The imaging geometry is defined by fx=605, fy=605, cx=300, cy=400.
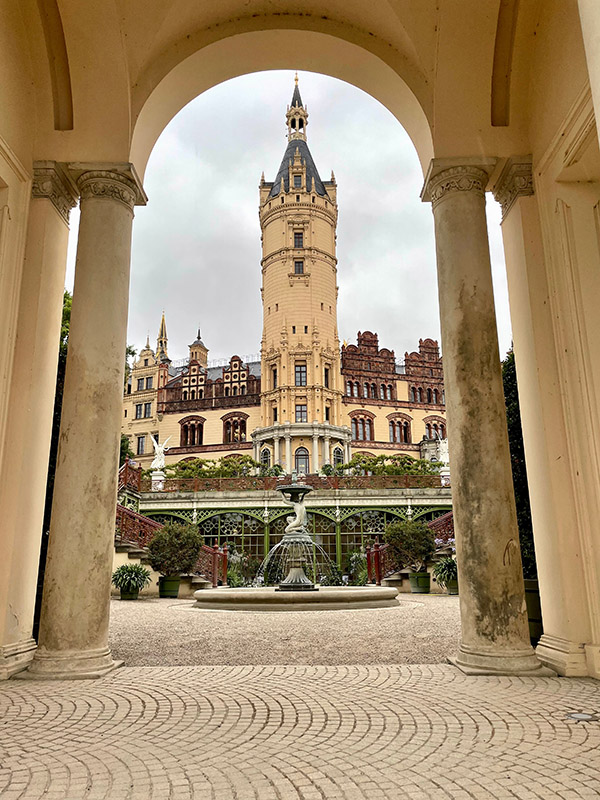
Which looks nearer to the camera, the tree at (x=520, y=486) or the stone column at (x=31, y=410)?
the stone column at (x=31, y=410)

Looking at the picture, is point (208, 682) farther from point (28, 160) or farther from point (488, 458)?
point (28, 160)

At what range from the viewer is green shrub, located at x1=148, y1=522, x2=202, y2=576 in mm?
14164

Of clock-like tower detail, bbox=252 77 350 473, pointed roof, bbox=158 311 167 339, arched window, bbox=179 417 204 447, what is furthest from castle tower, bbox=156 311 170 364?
clock-like tower detail, bbox=252 77 350 473

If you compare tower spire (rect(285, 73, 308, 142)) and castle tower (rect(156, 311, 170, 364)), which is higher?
tower spire (rect(285, 73, 308, 142))

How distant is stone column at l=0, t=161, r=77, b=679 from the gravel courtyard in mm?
1062

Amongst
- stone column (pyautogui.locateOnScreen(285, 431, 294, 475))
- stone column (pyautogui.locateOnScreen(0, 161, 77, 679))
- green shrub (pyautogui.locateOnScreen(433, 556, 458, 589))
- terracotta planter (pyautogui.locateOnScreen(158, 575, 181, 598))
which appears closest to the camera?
stone column (pyautogui.locateOnScreen(0, 161, 77, 679))

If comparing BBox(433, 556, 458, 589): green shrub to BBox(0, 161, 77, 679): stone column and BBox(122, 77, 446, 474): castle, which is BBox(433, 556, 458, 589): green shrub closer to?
BBox(0, 161, 77, 679): stone column

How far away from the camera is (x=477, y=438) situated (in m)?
4.61

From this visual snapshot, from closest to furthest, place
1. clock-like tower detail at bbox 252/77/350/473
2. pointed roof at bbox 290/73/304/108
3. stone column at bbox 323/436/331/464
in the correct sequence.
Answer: stone column at bbox 323/436/331/464, clock-like tower detail at bbox 252/77/350/473, pointed roof at bbox 290/73/304/108

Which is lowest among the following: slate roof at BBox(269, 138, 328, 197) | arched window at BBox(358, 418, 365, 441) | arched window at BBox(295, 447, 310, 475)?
arched window at BBox(295, 447, 310, 475)

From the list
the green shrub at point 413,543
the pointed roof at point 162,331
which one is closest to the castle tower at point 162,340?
the pointed roof at point 162,331

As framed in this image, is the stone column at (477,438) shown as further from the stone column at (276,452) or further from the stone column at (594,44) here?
the stone column at (276,452)

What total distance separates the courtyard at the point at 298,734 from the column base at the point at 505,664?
0.42 ft

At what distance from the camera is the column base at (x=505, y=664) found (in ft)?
13.6
